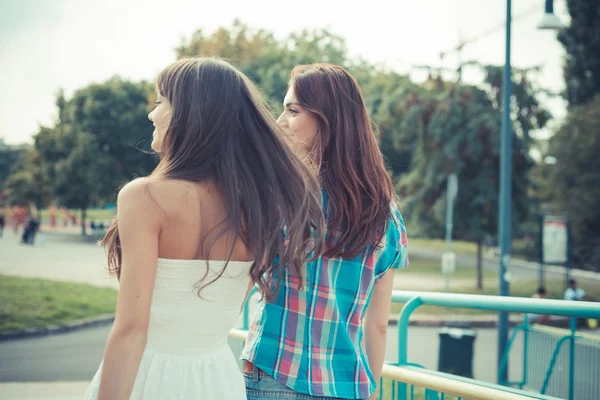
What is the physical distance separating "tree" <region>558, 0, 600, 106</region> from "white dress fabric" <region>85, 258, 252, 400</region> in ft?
124

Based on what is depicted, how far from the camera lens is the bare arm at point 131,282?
156cm

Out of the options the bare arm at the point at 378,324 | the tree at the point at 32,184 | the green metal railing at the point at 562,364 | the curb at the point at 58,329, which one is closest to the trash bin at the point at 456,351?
the green metal railing at the point at 562,364

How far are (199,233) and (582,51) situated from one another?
39.2m

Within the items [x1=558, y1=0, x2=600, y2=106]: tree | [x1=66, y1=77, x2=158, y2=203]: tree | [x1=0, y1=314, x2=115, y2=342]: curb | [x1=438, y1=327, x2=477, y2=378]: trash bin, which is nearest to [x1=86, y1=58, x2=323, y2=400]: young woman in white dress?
[x1=438, y1=327, x2=477, y2=378]: trash bin

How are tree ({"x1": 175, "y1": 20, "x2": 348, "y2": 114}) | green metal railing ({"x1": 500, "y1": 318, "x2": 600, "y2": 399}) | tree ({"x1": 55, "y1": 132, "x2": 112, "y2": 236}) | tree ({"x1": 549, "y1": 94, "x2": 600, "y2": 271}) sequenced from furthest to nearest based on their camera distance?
tree ({"x1": 55, "y1": 132, "x2": 112, "y2": 236}) → tree ({"x1": 175, "y1": 20, "x2": 348, "y2": 114}) → tree ({"x1": 549, "y1": 94, "x2": 600, "y2": 271}) → green metal railing ({"x1": 500, "y1": 318, "x2": 600, "y2": 399})

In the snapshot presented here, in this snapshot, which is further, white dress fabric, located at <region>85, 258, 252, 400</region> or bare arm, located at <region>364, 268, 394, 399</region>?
bare arm, located at <region>364, 268, 394, 399</region>

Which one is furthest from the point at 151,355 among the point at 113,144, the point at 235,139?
the point at 113,144

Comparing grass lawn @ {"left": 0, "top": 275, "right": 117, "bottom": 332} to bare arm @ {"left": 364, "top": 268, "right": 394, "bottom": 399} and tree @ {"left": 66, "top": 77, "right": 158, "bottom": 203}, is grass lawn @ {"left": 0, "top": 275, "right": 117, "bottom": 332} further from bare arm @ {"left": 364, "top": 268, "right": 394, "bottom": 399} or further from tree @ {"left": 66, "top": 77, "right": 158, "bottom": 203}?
tree @ {"left": 66, "top": 77, "right": 158, "bottom": 203}

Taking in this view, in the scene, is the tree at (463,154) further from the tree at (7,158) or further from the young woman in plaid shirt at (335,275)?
the tree at (7,158)

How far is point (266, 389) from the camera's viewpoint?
184cm

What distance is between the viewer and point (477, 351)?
12.2m

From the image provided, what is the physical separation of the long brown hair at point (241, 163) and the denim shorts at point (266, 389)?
0.23 m

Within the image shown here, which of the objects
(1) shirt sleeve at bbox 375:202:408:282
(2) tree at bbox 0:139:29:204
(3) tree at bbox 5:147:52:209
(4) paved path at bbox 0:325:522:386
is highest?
(2) tree at bbox 0:139:29:204

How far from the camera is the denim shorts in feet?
5.97
